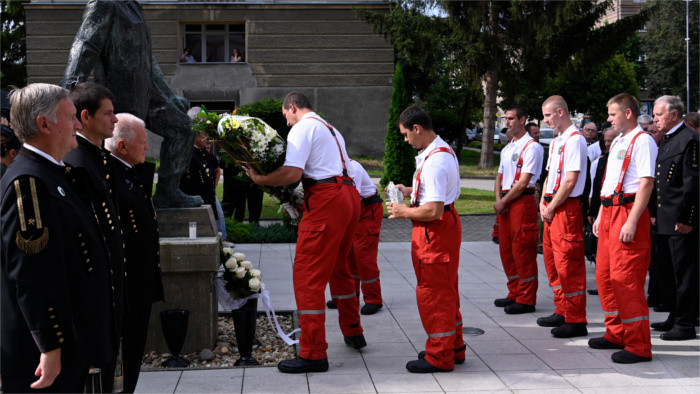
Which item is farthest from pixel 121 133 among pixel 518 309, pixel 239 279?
pixel 518 309

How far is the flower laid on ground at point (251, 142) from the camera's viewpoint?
536 centimetres

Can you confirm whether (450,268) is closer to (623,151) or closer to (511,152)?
(623,151)

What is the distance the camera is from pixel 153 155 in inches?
1080

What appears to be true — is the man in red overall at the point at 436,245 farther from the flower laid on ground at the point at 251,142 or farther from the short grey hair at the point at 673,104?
the short grey hair at the point at 673,104

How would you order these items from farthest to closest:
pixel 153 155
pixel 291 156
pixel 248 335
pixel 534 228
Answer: pixel 153 155
pixel 534 228
pixel 248 335
pixel 291 156

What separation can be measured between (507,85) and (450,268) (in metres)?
24.2

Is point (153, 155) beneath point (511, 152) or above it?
beneath

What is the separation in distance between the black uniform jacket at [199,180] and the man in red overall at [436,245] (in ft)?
14.6

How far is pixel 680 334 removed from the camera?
21.1ft

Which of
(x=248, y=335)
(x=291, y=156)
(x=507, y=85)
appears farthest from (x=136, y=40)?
(x=507, y=85)

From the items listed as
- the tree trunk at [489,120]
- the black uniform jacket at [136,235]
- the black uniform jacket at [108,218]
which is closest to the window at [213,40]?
the tree trunk at [489,120]

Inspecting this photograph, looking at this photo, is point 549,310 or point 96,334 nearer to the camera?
point 96,334

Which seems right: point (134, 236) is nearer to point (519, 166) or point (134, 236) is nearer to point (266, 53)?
point (519, 166)

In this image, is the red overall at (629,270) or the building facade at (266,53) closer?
the red overall at (629,270)
